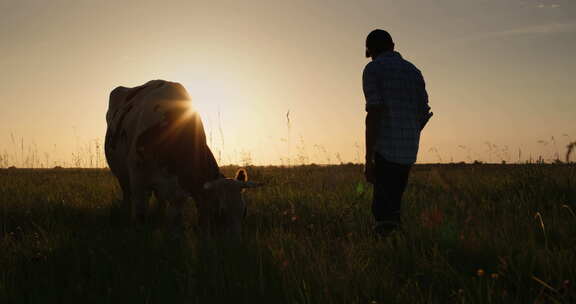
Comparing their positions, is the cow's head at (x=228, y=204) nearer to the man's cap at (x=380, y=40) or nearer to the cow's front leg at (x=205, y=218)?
the cow's front leg at (x=205, y=218)

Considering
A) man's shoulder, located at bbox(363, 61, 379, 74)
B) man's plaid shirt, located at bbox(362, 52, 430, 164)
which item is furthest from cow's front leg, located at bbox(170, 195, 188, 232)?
man's shoulder, located at bbox(363, 61, 379, 74)

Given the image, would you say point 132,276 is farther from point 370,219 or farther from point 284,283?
point 370,219

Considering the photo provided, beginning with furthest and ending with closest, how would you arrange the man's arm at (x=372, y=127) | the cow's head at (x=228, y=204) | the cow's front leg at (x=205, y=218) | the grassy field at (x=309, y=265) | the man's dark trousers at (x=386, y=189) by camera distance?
the cow's front leg at (x=205, y=218) < the cow's head at (x=228, y=204) < the man's dark trousers at (x=386, y=189) < the man's arm at (x=372, y=127) < the grassy field at (x=309, y=265)

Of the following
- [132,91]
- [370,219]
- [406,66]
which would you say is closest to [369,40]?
[406,66]

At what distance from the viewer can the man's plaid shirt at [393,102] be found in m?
4.93

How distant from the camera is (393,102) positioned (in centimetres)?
499

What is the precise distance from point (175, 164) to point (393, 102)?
9.55 feet

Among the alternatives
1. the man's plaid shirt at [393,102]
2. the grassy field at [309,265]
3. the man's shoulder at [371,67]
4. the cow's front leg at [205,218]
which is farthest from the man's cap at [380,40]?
the cow's front leg at [205,218]

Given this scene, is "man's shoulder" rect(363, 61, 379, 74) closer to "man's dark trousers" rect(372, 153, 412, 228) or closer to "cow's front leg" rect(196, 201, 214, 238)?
"man's dark trousers" rect(372, 153, 412, 228)

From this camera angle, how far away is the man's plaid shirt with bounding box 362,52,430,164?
4934mm

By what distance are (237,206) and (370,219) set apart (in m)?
1.72

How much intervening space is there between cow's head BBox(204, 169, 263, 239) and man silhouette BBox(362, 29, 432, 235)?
1.37 metres

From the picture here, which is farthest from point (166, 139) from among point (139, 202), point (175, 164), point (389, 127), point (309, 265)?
point (309, 265)

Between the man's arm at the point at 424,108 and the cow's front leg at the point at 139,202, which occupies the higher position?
the man's arm at the point at 424,108
